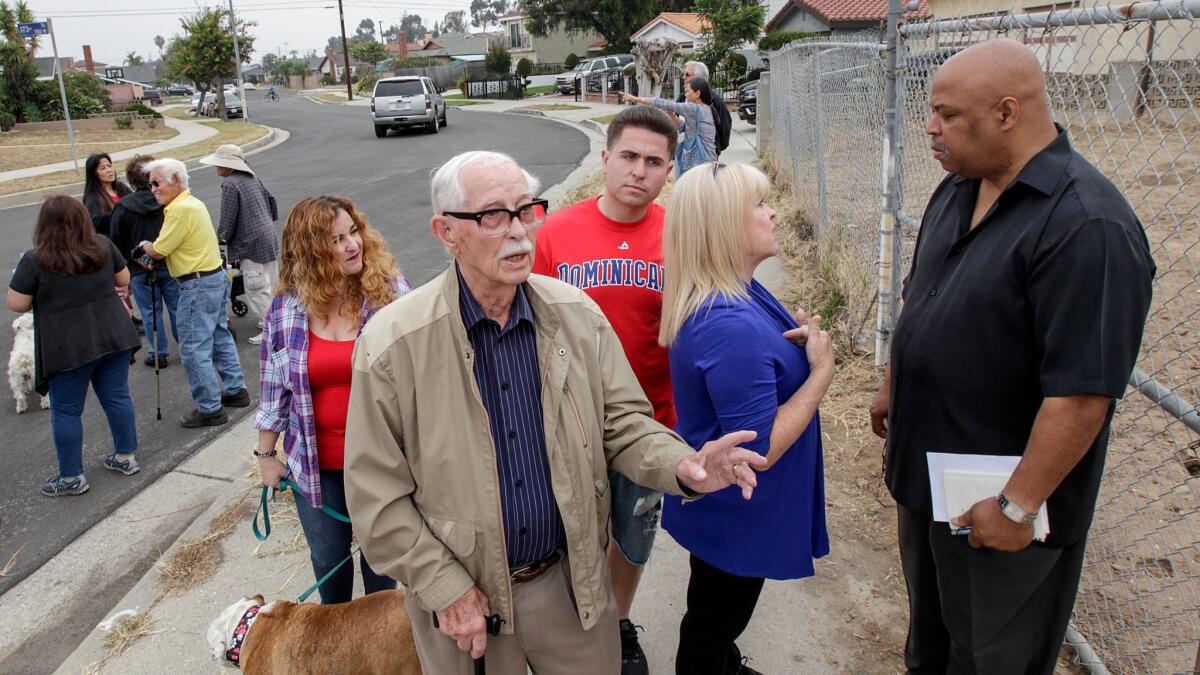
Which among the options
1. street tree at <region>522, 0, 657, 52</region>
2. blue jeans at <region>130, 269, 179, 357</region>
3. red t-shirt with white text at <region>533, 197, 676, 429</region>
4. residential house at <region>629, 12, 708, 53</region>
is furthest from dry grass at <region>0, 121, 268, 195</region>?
street tree at <region>522, 0, 657, 52</region>

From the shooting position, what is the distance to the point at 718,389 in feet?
7.11

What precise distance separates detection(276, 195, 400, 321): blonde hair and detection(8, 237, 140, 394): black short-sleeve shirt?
6.98 feet

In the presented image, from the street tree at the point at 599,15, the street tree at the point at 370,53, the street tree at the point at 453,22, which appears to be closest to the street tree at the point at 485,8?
the street tree at the point at 453,22

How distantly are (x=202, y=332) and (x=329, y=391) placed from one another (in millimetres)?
3043

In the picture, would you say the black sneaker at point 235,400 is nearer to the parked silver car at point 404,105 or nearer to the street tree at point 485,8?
the parked silver car at point 404,105

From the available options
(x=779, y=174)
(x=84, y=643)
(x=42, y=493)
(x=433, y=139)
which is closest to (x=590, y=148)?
(x=433, y=139)

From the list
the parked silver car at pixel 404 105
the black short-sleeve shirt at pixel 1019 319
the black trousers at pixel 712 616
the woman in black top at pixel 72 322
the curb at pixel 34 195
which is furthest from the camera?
the parked silver car at pixel 404 105

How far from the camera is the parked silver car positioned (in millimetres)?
23734

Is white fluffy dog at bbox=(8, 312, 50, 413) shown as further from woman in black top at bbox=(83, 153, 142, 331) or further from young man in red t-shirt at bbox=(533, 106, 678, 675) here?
young man in red t-shirt at bbox=(533, 106, 678, 675)

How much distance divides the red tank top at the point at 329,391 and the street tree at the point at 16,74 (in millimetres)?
34737

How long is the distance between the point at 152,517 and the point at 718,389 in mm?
3589

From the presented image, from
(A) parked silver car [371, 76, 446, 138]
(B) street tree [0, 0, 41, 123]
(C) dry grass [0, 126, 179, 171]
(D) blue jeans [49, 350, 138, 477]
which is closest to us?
(D) blue jeans [49, 350, 138, 477]

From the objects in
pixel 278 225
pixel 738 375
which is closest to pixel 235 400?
pixel 738 375

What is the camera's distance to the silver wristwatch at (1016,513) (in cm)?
191
